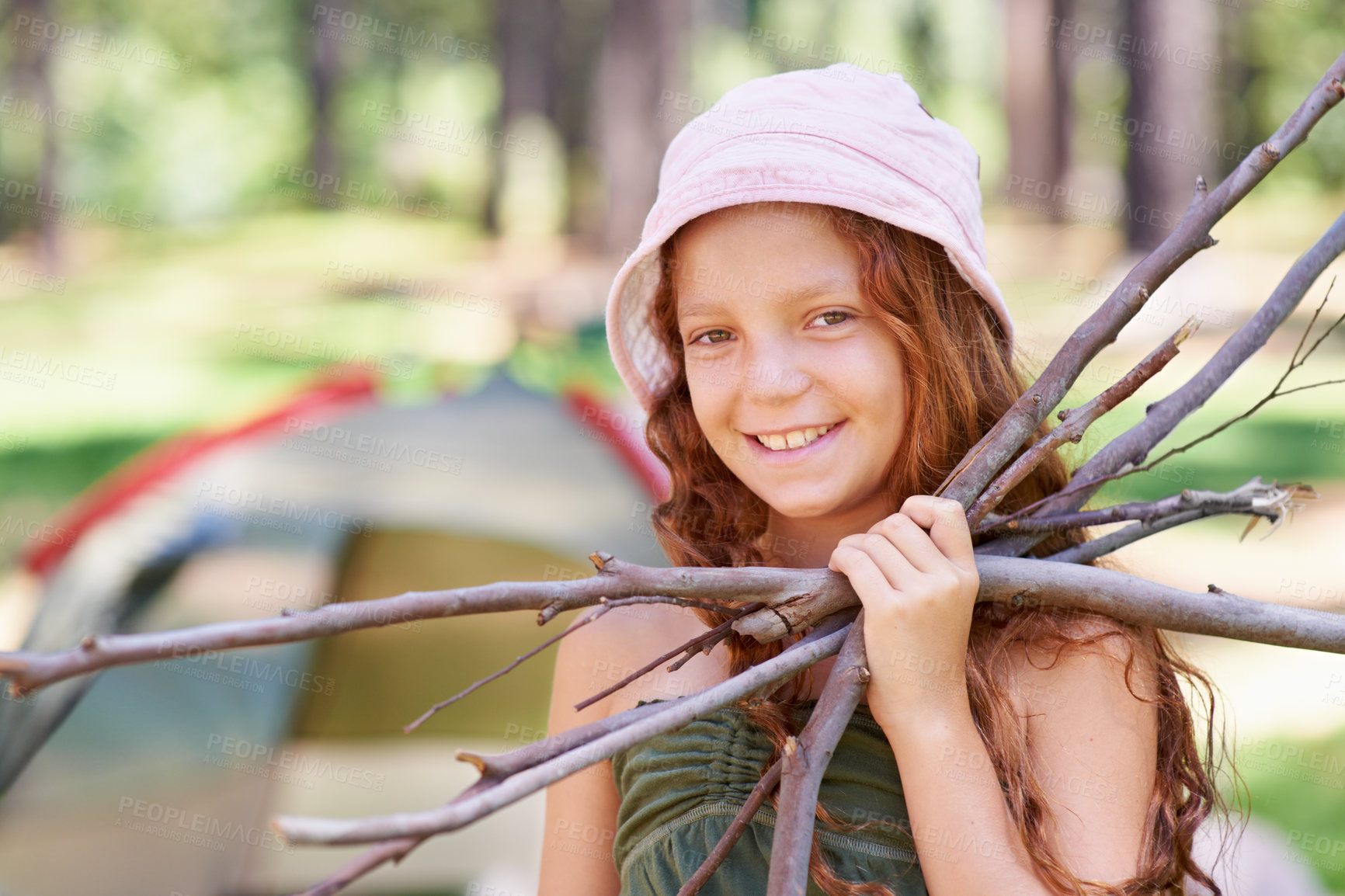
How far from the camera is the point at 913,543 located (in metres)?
1.11

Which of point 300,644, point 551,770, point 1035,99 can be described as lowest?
point 551,770

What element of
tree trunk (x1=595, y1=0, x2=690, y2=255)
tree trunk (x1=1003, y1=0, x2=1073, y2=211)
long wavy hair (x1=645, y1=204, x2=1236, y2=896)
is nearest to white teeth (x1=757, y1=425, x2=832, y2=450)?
long wavy hair (x1=645, y1=204, x2=1236, y2=896)

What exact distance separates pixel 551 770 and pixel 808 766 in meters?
0.29

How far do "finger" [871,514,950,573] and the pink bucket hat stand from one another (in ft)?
1.16

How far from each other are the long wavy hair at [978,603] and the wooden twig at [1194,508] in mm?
81

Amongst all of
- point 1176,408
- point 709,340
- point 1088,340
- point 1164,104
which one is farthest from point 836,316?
point 1164,104

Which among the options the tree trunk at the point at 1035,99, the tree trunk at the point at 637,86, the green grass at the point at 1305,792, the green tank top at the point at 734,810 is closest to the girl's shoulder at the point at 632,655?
the green tank top at the point at 734,810

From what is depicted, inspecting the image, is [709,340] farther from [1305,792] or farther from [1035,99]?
[1035,99]

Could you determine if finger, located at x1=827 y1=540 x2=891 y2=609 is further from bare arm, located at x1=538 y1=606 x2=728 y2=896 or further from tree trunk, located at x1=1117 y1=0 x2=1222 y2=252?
tree trunk, located at x1=1117 y1=0 x2=1222 y2=252

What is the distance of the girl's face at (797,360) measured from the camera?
1.29 meters

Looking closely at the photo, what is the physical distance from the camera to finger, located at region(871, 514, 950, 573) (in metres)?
1.10

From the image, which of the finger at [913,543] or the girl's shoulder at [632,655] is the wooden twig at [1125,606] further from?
the girl's shoulder at [632,655]

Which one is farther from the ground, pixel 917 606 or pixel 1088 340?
pixel 1088 340

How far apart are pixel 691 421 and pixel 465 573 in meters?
2.04
